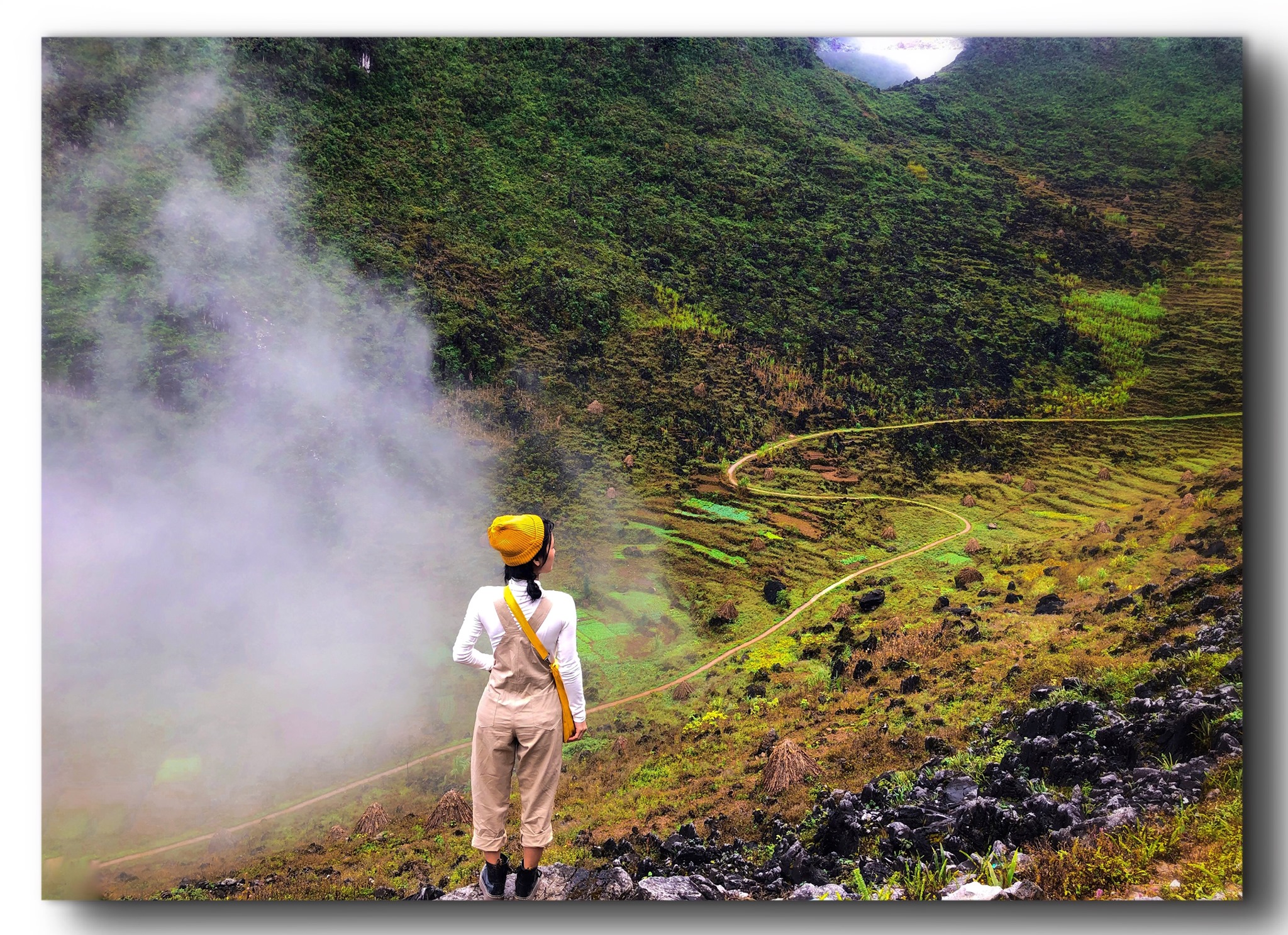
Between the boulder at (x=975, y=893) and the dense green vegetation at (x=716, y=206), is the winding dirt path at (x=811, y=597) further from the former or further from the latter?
the boulder at (x=975, y=893)

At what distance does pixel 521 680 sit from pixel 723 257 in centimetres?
283

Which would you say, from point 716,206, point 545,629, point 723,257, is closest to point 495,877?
point 545,629

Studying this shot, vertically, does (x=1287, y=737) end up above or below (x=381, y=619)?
below

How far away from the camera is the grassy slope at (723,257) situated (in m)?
4.02

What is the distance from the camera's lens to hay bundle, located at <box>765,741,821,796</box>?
3.48 metres

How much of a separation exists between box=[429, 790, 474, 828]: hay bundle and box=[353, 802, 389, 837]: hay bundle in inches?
8.2

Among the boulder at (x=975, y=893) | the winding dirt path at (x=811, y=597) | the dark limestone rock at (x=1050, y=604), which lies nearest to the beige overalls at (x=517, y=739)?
the winding dirt path at (x=811, y=597)

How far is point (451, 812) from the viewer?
3.59 meters

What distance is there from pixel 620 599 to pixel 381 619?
1182 mm

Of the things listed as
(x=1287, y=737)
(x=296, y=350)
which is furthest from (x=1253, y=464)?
(x=296, y=350)

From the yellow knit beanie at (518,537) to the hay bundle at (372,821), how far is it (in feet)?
5.91

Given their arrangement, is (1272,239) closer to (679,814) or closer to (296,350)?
(679,814)

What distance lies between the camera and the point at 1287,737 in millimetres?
3514

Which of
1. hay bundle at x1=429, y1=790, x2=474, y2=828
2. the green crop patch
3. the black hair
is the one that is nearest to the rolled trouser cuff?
the black hair
